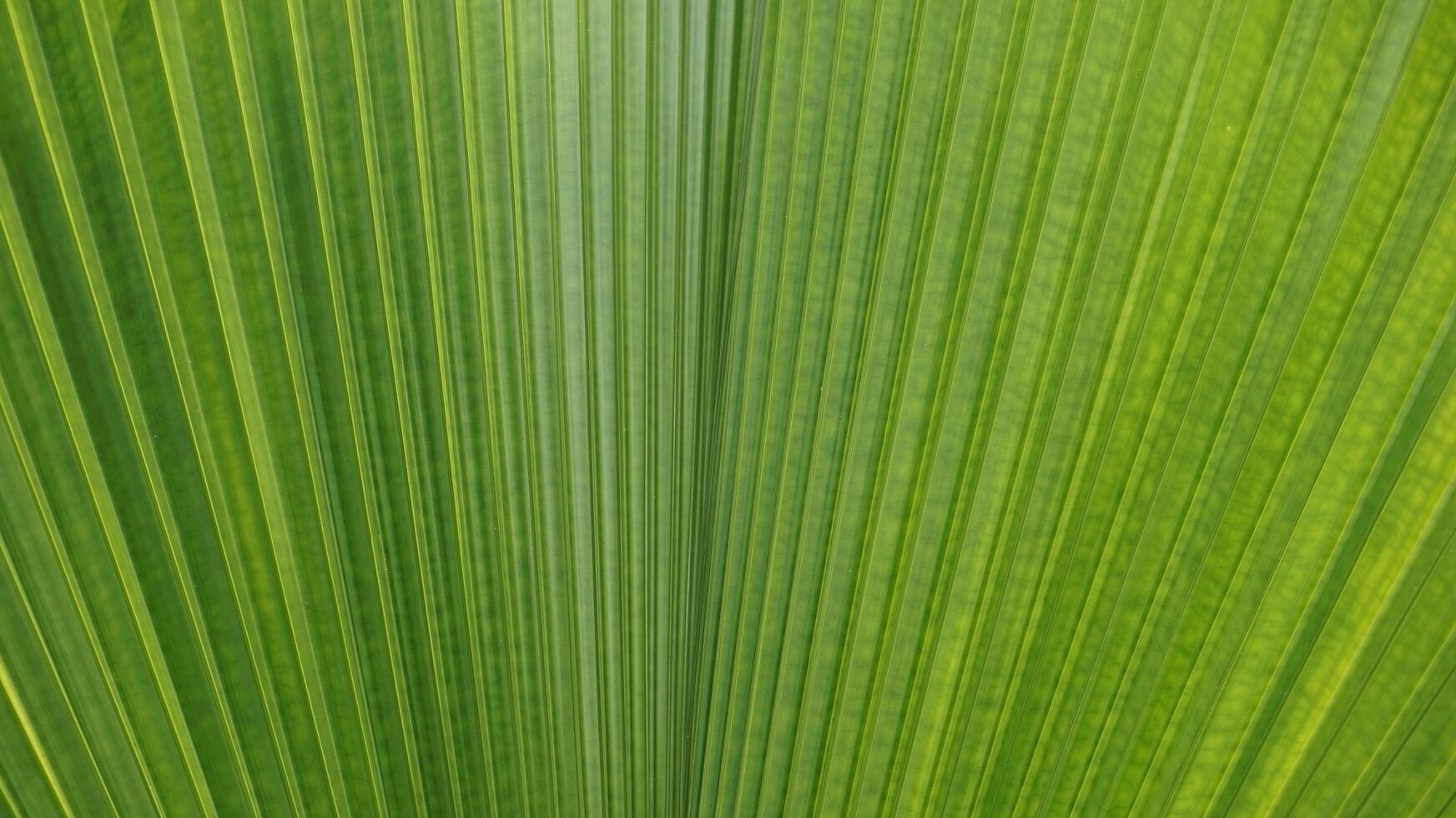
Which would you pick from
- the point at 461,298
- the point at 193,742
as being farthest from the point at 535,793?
the point at 461,298

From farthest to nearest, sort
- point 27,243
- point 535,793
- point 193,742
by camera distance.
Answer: point 535,793 → point 193,742 → point 27,243

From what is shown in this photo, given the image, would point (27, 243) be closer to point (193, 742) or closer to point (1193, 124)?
point (193, 742)

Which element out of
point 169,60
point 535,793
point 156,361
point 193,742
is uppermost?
point 169,60

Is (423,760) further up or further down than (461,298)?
further down

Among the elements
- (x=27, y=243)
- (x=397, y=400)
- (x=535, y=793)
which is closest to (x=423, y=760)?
(x=535, y=793)

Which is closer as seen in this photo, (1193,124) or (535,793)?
(1193,124)

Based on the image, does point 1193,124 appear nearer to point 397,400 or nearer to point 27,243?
point 397,400

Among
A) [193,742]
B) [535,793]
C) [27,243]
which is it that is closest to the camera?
[27,243]
